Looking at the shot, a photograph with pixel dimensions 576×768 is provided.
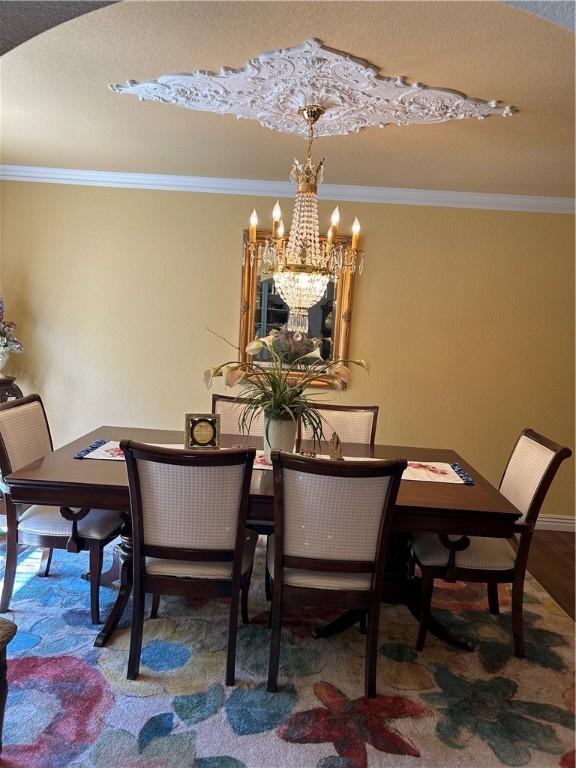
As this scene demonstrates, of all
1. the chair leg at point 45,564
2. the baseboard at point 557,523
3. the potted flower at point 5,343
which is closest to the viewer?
the chair leg at point 45,564

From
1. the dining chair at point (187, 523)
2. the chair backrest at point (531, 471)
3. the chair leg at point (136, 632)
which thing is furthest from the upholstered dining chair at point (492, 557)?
the chair leg at point (136, 632)

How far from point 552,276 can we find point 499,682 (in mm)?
3065

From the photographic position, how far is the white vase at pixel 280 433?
266 cm

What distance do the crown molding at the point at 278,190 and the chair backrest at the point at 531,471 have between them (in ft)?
6.82

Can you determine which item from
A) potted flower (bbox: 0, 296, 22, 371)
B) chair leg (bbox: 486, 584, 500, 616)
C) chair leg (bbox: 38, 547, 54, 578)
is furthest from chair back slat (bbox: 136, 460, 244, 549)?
potted flower (bbox: 0, 296, 22, 371)

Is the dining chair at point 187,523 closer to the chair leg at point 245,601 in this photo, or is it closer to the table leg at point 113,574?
the chair leg at point 245,601

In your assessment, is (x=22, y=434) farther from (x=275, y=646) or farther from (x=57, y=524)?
(x=275, y=646)

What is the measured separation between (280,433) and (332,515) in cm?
63

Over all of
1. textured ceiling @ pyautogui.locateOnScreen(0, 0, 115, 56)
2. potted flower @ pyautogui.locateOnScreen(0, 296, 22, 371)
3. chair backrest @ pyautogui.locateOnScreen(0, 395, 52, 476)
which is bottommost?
chair backrest @ pyautogui.locateOnScreen(0, 395, 52, 476)

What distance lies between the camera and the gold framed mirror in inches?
171

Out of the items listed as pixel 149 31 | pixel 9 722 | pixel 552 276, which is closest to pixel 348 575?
A: pixel 9 722

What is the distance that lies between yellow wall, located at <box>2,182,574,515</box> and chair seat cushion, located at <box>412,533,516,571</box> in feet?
6.04

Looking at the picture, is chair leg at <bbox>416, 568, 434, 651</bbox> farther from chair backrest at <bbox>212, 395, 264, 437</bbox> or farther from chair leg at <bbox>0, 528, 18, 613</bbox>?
chair leg at <bbox>0, 528, 18, 613</bbox>

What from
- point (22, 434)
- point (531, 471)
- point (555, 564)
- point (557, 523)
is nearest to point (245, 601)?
point (22, 434)
